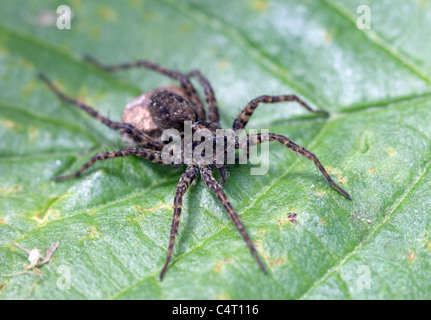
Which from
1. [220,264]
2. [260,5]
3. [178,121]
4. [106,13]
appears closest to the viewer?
[220,264]

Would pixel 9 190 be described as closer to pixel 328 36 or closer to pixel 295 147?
pixel 295 147

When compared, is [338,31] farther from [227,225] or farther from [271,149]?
[227,225]

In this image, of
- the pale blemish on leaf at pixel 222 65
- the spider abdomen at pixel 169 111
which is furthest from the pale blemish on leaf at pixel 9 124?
the pale blemish on leaf at pixel 222 65

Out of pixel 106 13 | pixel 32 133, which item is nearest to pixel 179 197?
pixel 32 133

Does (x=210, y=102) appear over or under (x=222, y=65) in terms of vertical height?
under

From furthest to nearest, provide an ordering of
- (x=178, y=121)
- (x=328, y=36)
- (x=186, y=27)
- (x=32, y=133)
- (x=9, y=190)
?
1. (x=186, y=27)
2. (x=328, y=36)
3. (x=32, y=133)
4. (x=178, y=121)
5. (x=9, y=190)

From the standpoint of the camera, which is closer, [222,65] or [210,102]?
[210,102]

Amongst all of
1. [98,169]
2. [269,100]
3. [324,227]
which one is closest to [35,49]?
[98,169]

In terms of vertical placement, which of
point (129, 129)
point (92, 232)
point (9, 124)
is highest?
point (9, 124)
